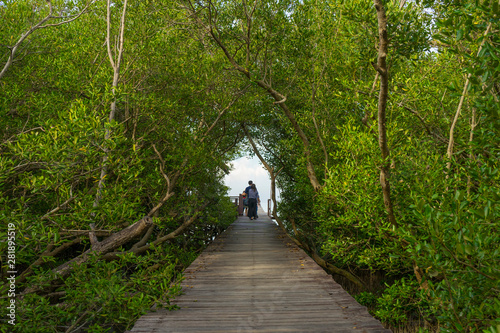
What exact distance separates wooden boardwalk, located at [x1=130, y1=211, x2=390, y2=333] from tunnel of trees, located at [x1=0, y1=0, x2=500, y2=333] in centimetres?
57

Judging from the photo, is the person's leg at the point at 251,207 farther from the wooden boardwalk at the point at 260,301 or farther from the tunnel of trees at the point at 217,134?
the wooden boardwalk at the point at 260,301

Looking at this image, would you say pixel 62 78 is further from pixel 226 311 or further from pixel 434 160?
pixel 434 160

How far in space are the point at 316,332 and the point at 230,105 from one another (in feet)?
24.5

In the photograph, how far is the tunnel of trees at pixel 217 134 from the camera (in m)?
4.11

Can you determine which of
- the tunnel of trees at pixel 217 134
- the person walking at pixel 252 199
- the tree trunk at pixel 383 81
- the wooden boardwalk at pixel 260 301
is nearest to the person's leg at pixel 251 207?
the person walking at pixel 252 199

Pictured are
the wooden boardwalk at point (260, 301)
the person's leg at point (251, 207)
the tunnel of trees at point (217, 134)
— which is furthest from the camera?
the person's leg at point (251, 207)

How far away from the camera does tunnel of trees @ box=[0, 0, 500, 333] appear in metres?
4.11

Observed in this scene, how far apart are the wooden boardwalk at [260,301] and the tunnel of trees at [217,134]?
571mm

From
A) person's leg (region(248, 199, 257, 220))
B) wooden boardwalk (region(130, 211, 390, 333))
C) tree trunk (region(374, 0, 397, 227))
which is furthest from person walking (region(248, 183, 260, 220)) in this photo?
tree trunk (region(374, 0, 397, 227))

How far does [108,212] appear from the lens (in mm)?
5730

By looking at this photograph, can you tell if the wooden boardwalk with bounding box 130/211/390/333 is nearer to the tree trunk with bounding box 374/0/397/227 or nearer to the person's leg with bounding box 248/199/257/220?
the tree trunk with bounding box 374/0/397/227

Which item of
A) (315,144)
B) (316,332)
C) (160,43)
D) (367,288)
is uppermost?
(160,43)

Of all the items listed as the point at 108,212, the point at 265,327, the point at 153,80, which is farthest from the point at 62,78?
the point at 265,327

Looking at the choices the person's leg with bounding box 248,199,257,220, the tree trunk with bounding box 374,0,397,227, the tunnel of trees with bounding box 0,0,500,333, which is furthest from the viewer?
the person's leg with bounding box 248,199,257,220
